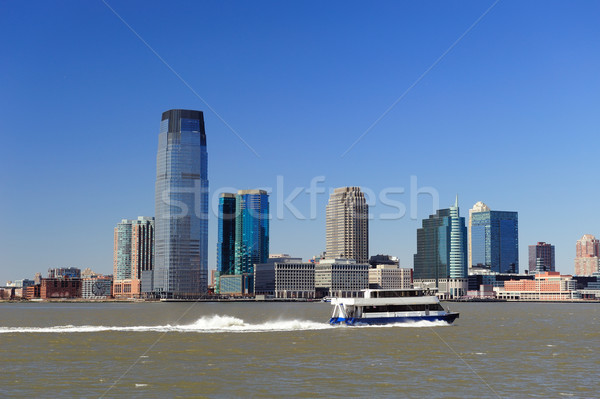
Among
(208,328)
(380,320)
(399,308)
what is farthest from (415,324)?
(208,328)

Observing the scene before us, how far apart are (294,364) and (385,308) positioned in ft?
171

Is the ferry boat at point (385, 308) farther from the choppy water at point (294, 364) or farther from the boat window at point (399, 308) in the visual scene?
the choppy water at point (294, 364)

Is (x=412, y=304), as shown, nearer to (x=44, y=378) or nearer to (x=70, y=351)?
(x=70, y=351)

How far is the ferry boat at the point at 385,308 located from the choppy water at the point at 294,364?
1250 centimetres

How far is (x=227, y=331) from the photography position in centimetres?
10338

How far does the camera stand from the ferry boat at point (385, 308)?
114312mm

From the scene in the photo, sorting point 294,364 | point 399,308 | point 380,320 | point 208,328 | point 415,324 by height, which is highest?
point 399,308

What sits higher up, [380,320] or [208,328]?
[380,320]

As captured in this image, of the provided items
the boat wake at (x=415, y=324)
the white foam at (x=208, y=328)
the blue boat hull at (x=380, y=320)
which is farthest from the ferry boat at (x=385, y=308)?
the white foam at (x=208, y=328)

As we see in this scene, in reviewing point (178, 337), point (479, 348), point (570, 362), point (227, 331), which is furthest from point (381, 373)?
point (227, 331)

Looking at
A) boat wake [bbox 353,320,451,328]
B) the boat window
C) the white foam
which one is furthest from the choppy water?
the boat window

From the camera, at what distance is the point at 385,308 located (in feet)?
379

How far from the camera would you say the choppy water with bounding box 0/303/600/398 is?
2037 inches

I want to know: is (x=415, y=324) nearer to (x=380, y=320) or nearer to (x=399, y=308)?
(x=399, y=308)
